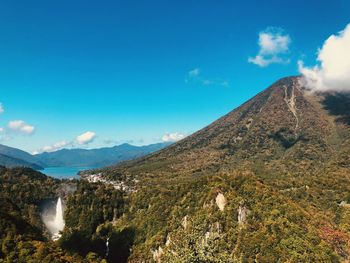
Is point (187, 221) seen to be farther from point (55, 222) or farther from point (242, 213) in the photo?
point (55, 222)

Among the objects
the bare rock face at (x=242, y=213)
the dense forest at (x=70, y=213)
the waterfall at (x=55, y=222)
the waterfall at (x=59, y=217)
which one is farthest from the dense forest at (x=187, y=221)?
the waterfall at (x=55, y=222)

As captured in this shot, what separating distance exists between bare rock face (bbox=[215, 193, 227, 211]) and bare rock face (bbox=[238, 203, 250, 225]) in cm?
784

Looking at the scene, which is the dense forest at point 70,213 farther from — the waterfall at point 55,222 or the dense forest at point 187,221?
the waterfall at point 55,222

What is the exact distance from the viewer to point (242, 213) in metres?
98.2

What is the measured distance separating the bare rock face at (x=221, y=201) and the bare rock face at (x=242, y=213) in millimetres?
7842

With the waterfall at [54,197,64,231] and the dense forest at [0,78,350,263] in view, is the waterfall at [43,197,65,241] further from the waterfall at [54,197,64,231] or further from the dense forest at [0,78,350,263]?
→ the dense forest at [0,78,350,263]

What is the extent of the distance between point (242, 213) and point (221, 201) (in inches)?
469

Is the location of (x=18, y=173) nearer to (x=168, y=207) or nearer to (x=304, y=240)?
(x=168, y=207)

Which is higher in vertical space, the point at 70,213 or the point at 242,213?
the point at 242,213

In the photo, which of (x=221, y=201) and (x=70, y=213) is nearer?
(x=221, y=201)

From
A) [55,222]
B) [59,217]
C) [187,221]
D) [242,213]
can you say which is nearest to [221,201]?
[242,213]

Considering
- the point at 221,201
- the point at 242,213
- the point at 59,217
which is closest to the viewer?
the point at 242,213

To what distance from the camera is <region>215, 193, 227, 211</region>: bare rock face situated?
351ft

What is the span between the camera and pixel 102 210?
15638cm
